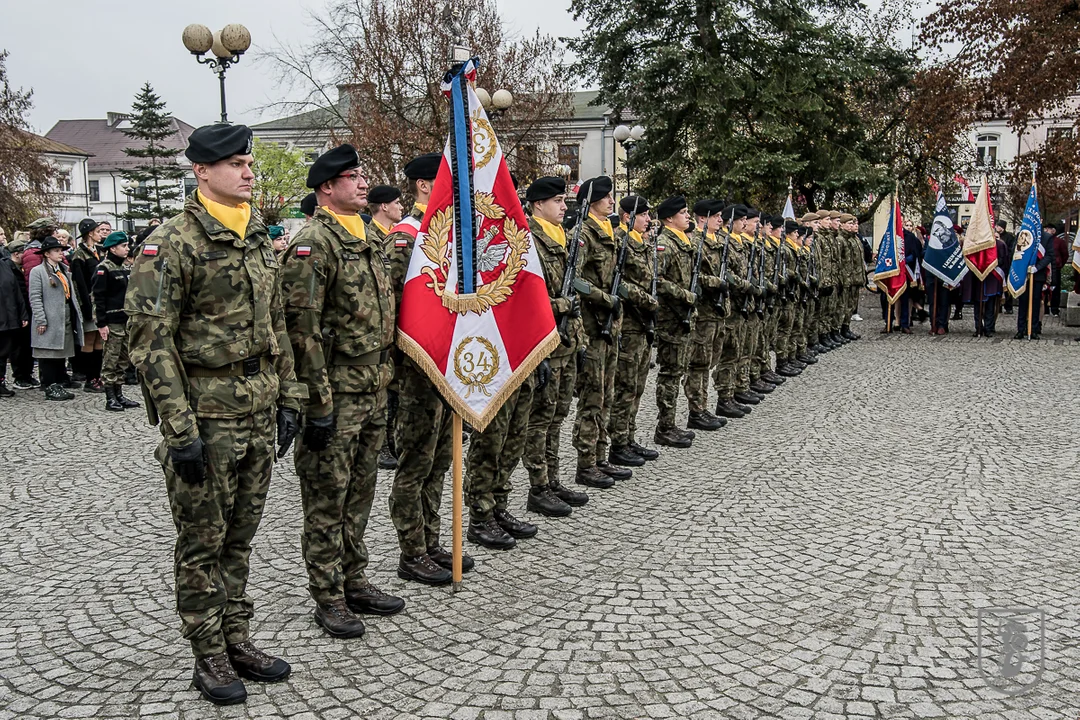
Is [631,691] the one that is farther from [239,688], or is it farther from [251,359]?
[251,359]

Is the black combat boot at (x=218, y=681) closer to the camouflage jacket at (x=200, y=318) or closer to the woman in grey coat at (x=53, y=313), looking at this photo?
the camouflage jacket at (x=200, y=318)

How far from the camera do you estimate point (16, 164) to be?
32.0 m

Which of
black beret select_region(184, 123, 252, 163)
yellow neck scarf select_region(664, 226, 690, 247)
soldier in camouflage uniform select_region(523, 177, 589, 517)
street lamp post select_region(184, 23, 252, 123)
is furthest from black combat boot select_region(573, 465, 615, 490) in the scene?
street lamp post select_region(184, 23, 252, 123)

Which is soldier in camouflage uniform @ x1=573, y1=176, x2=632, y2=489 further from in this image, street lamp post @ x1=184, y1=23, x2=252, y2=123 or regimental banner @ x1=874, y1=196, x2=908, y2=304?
regimental banner @ x1=874, y1=196, x2=908, y2=304

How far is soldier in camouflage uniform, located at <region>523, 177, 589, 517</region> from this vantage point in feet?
20.7

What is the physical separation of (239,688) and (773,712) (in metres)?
2.12

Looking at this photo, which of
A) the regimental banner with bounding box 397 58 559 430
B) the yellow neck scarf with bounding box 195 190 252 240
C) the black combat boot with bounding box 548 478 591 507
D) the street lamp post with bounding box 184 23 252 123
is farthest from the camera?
the street lamp post with bounding box 184 23 252 123

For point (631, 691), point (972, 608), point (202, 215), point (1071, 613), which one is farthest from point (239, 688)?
point (1071, 613)

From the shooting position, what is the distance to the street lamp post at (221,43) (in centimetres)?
1295

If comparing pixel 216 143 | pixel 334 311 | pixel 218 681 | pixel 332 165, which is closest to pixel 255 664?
pixel 218 681

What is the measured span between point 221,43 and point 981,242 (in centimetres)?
1322

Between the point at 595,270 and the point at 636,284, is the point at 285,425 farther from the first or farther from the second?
the point at 636,284

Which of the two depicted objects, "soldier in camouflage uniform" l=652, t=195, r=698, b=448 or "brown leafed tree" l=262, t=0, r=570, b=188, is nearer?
"soldier in camouflage uniform" l=652, t=195, r=698, b=448

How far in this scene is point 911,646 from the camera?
13.9 ft
